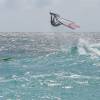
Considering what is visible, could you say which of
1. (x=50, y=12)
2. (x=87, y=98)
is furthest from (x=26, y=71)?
(x=87, y=98)

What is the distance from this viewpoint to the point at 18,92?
44.9 meters

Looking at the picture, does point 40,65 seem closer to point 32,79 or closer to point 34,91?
point 32,79

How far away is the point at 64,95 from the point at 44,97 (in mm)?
2425

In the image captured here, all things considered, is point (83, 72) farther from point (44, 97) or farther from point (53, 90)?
point (44, 97)

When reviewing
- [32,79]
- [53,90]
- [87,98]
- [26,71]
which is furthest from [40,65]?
[87,98]

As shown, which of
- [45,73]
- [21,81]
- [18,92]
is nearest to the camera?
[18,92]

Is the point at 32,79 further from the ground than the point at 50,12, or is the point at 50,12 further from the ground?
the point at 50,12

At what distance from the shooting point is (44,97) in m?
42.2

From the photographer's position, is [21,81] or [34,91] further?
[21,81]

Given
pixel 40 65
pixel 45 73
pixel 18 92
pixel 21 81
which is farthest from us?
pixel 40 65

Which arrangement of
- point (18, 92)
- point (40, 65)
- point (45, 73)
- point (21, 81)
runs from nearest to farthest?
1. point (18, 92)
2. point (21, 81)
3. point (45, 73)
4. point (40, 65)

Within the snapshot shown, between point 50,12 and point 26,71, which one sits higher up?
point 50,12

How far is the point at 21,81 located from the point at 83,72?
12150mm

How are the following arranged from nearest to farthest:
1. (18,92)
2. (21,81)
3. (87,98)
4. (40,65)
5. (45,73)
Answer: (87,98) < (18,92) < (21,81) < (45,73) < (40,65)
